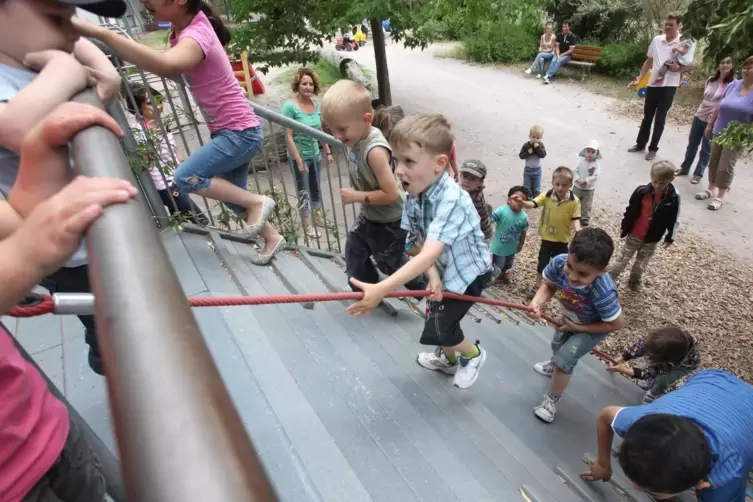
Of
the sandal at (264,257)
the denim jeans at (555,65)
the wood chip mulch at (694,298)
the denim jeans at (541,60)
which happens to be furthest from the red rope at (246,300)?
the denim jeans at (541,60)

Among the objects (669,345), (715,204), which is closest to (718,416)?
(669,345)

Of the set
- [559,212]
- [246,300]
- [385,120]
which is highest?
[385,120]

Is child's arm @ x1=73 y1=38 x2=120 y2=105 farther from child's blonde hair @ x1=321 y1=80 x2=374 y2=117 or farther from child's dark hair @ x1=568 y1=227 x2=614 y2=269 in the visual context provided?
child's dark hair @ x1=568 y1=227 x2=614 y2=269

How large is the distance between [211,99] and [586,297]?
2.63 metres

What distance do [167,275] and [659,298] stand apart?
589cm

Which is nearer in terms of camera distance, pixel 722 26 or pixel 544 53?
pixel 722 26

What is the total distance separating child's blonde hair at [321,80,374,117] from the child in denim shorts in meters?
1.51

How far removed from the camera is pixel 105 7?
162 cm

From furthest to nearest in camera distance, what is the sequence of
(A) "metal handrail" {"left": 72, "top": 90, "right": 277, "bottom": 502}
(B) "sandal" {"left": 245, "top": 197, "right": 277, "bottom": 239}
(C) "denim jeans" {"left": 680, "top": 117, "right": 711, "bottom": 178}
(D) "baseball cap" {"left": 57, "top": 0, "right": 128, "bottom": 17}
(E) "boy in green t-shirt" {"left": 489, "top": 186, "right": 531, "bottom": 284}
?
(C) "denim jeans" {"left": 680, "top": 117, "right": 711, "bottom": 178} < (E) "boy in green t-shirt" {"left": 489, "top": 186, "right": 531, "bottom": 284} < (B) "sandal" {"left": 245, "top": 197, "right": 277, "bottom": 239} < (D) "baseball cap" {"left": 57, "top": 0, "right": 128, "bottom": 17} < (A) "metal handrail" {"left": 72, "top": 90, "right": 277, "bottom": 502}

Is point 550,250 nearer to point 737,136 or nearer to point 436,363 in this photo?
point 737,136

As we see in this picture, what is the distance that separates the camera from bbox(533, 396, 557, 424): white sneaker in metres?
3.11

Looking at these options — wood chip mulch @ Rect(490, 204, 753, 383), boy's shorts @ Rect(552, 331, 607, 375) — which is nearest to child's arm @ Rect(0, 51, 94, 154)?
boy's shorts @ Rect(552, 331, 607, 375)

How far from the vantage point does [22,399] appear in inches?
42.6

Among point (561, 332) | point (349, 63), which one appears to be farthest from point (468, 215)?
point (349, 63)
